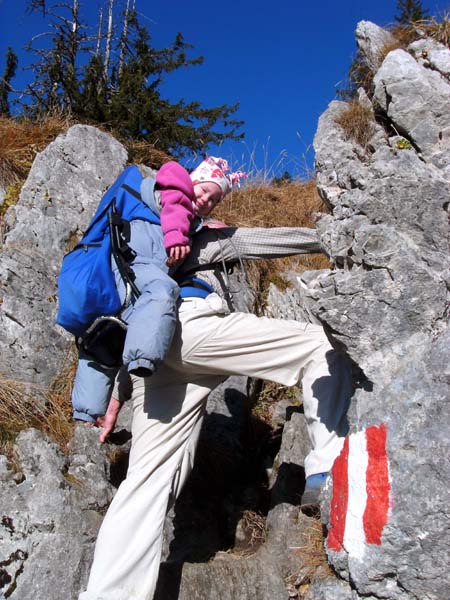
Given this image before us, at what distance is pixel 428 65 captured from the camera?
5676mm

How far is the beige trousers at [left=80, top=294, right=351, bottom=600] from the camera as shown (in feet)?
11.6

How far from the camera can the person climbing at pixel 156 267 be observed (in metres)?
3.60

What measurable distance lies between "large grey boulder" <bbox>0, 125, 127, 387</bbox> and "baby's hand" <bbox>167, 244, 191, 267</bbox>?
215 centimetres

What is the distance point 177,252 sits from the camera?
13.1 ft

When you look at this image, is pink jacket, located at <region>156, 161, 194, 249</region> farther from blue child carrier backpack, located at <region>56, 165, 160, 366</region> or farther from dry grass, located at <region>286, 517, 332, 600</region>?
dry grass, located at <region>286, 517, 332, 600</region>

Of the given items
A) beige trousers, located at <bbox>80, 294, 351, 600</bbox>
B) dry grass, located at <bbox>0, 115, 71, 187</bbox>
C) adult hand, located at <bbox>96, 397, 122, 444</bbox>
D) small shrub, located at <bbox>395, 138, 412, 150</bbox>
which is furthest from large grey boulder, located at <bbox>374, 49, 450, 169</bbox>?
dry grass, located at <bbox>0, 115, 71, 187</bbox>

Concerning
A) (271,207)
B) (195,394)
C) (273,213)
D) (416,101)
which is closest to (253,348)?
(195,394)

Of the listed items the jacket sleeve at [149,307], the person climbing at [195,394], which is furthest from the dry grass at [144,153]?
the jacket sleeve at [149,307]

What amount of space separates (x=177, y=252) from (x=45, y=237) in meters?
2.67

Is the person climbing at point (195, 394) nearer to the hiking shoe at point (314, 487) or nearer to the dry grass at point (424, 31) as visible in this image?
the hiking shoe at point (314, 487)

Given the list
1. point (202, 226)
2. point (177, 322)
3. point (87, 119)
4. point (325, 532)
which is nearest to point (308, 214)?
point (87, 119)

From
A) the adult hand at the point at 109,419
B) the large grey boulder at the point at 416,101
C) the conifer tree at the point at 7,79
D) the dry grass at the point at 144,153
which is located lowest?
the adult hand at the point at 109,419

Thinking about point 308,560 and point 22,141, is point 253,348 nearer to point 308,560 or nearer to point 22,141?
point 308,560

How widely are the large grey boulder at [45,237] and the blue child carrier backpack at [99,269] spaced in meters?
1.62
